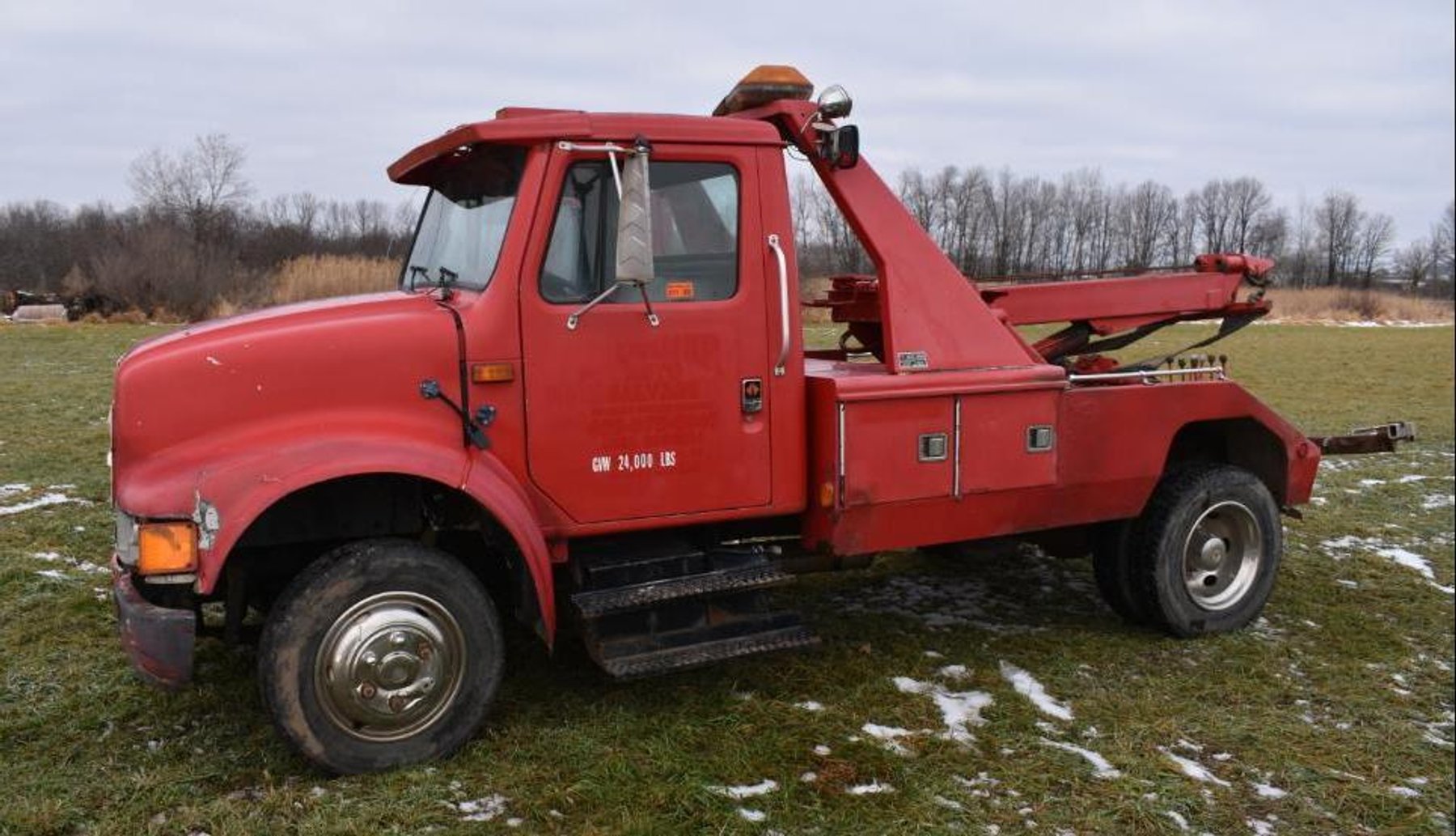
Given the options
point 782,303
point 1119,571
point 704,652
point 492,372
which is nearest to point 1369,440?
point 1119,571

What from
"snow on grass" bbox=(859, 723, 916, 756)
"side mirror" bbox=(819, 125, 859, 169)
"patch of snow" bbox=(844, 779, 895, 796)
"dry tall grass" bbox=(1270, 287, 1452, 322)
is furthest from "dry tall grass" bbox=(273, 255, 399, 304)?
"dry tall grass" bbox=(1270, 287, 1452, 322)

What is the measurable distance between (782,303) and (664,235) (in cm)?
57

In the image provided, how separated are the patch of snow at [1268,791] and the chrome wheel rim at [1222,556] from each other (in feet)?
5.60

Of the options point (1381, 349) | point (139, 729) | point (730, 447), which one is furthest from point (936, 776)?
point (1381, 349)

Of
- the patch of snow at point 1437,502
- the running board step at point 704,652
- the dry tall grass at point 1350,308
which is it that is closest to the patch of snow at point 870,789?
the running board step at point 704,652

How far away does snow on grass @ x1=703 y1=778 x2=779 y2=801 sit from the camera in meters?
3.87

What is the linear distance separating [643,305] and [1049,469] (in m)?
2.16

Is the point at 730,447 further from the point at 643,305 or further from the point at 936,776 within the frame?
the point at 936,776

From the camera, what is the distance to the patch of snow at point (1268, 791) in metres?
3.96

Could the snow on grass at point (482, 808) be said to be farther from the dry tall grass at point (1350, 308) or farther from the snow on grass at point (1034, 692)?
the dry tall grass at point (1350, 308)

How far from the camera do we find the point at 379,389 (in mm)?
3982

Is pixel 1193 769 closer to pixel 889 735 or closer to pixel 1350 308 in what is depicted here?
pixel 889 735

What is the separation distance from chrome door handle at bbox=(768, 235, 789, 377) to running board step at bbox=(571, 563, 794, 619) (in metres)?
0.84

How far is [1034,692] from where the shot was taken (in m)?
4.88
